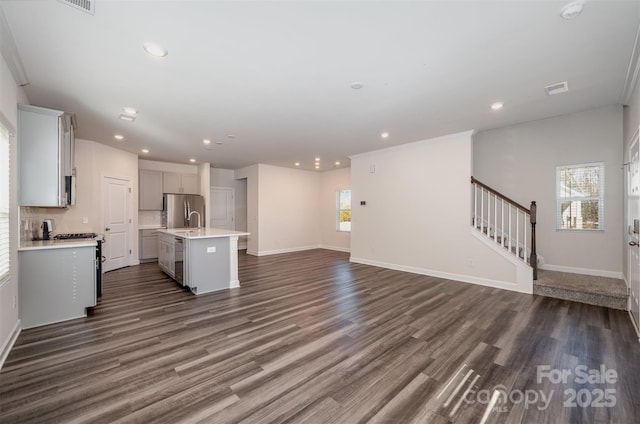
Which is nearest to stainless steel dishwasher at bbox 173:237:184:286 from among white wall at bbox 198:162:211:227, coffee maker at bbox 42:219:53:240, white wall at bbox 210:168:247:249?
coffee maker at bbox 42:219:53:240

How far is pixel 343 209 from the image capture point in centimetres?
882

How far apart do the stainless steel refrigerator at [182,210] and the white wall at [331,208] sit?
390 cm

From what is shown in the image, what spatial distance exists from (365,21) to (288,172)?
6634 millimetres

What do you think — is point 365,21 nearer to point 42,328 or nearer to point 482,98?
point 482,98

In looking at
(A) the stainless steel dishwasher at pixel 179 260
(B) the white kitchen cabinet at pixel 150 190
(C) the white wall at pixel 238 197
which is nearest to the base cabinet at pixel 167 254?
(A) the stainless steel dishwasher at pixel 179 260

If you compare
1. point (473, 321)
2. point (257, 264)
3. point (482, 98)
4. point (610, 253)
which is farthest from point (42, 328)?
point (610, 253)

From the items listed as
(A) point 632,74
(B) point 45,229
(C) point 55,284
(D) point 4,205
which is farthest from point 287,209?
(A) point 632,74

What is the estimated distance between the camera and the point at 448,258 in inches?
199

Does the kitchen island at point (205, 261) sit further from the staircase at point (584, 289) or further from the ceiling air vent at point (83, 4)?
the staircase at point (584, 289)

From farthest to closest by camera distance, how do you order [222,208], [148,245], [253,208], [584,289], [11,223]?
[222,208] < [253,208] < [148,245] < [584,289] < [11,223]

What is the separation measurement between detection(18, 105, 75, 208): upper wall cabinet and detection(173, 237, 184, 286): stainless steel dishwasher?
1666 millimetres

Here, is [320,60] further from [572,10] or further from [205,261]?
[205,261]

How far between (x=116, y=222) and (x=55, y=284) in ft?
10.8

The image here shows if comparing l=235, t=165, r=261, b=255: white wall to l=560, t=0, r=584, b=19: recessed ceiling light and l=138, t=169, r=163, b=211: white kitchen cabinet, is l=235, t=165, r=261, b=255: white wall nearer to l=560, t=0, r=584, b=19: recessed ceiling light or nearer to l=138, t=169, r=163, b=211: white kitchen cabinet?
l=138, t=169, r=163, b=211: white kitchen cabinet
